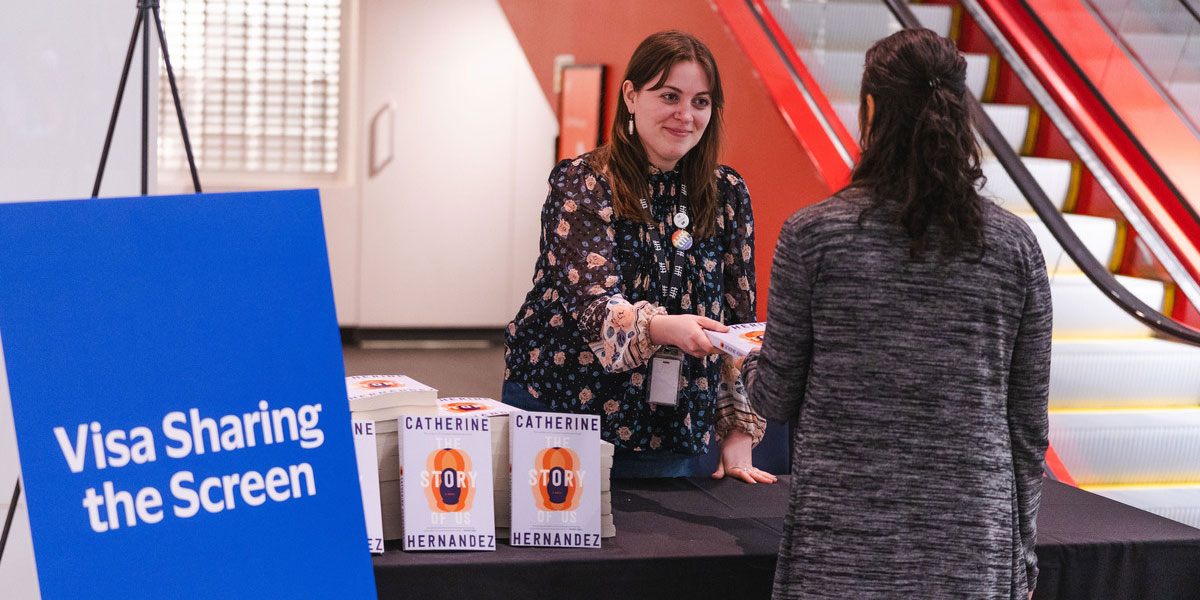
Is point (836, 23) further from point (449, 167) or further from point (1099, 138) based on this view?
point (449, 167)

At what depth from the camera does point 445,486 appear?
6.43 ft

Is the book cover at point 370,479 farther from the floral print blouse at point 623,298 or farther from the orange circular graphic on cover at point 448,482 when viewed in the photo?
the floral print blouse at point 623,298

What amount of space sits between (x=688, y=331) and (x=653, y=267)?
311 mm

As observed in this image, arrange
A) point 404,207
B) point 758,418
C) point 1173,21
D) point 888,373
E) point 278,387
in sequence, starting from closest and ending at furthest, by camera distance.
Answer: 1. point 888,373
2. point 278,387
3. point 758,418
4. point 1173,21
5. point 404,207

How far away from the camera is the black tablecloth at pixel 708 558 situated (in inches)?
75.0

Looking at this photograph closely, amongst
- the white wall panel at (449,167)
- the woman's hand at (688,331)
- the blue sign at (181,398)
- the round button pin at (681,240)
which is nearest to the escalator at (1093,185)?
the round button pin at (681,240)

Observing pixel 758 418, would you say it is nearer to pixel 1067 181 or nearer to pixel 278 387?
pixel 278 387

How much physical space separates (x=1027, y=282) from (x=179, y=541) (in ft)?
4.33

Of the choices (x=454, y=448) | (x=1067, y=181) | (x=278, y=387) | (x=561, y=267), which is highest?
(x=1067, y=181)

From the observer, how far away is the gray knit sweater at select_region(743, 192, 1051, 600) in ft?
5.19

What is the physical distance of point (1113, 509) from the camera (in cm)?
240

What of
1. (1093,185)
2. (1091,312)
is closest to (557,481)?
(1091,312)

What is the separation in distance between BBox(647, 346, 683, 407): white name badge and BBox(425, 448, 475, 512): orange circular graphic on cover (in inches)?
20.3

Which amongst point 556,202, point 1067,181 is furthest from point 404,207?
point 556,202
